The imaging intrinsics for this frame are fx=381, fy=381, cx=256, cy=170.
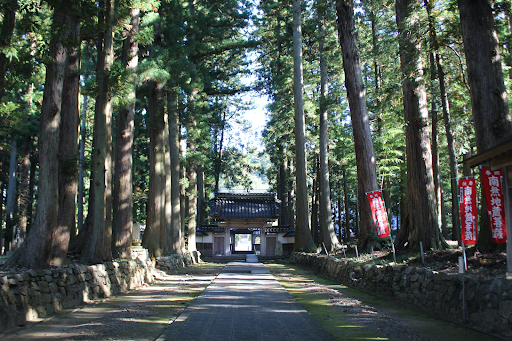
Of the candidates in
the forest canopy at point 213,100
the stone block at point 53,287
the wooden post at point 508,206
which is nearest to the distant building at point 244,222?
the forest canopy at point 213,100

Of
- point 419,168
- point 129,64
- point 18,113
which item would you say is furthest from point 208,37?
point 419,168

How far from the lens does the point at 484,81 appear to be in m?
6.82

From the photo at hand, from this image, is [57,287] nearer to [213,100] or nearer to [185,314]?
[185,314]

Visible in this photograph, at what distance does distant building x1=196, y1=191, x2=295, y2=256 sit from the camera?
79.3 ft

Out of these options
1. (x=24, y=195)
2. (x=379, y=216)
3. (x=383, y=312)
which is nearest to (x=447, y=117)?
(x=379, y=216)

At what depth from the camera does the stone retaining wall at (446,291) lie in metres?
4.61

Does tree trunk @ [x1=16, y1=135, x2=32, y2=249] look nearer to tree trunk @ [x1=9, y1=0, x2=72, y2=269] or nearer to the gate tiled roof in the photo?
the gate tiled roof

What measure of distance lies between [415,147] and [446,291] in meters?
4.32

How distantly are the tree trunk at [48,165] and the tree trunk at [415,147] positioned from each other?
24.2 feet

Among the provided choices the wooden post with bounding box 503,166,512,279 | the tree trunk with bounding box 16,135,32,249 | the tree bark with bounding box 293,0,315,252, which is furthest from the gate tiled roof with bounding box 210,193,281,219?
the wooden post with bounding box 503,166,512,279

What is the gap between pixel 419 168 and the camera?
906cm

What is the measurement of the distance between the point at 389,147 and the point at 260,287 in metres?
10.9

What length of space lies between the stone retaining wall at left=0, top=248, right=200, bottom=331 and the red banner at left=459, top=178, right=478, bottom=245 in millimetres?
6622

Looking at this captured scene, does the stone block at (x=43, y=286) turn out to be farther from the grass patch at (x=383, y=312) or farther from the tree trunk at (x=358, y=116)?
the tree trunk at (x=358, y=116)
